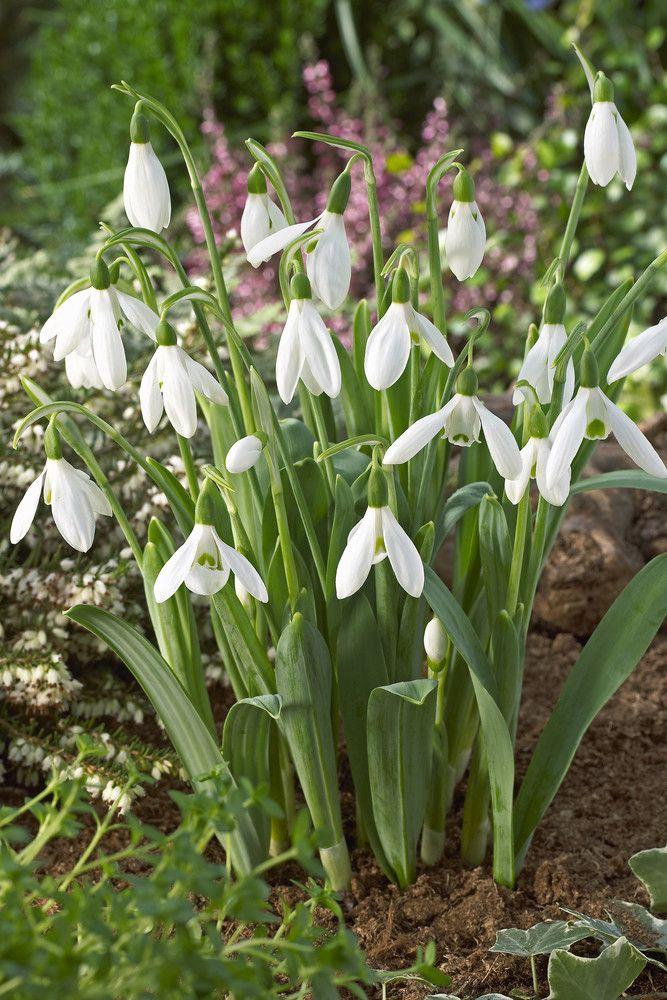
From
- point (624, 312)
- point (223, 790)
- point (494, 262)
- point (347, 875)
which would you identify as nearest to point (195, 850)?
point (223, 790)

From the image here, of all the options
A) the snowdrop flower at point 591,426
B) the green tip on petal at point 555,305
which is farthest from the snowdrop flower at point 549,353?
the snowdrop flower at point 591,426

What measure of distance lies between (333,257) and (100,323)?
0.84ft

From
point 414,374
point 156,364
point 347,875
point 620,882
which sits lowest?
point 620,882

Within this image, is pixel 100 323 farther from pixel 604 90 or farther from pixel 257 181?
pixel 604 90

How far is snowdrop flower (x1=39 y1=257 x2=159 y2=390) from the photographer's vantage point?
1.07m

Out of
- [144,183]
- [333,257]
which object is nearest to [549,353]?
[333,257]

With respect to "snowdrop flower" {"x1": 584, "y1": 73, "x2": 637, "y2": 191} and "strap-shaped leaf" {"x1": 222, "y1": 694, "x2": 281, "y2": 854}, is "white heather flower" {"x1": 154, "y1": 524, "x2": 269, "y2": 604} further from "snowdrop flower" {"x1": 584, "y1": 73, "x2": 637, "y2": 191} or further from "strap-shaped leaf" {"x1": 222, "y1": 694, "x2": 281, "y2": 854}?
"snowdrop flower" {"x1": 584, "y1": 73, "x2": 637, "y2": 191}

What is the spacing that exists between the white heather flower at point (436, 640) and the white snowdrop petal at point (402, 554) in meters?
0.31

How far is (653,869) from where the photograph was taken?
1.28 metres

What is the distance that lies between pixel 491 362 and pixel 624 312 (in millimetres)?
2797

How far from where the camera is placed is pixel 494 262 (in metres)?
4.04

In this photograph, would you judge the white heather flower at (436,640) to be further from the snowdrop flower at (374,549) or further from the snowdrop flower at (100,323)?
the snowdrop flower at (100,323)

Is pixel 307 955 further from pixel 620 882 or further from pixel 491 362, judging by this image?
pixel 491 362

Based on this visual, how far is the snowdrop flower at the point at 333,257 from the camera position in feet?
3.43
